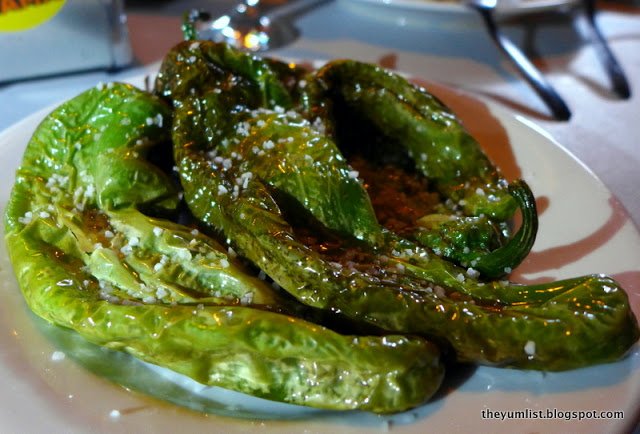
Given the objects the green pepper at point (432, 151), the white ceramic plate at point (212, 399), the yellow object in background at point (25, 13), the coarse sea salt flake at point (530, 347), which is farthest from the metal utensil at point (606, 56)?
the yellow object in background at point (25, 13)

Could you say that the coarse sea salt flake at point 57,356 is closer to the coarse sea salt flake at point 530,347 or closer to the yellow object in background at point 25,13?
the coarse sea salt flake at point 530,347

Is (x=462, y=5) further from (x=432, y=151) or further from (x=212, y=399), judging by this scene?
(x=212, y=399)

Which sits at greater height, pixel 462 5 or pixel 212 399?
pixel 462 5

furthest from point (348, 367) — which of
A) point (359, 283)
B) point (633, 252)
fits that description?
point (633, 252)

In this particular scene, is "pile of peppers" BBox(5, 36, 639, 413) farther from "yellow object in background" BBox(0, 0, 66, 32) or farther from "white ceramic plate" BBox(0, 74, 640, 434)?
"yellow object in background" BBox(0, 0, 66, 32)

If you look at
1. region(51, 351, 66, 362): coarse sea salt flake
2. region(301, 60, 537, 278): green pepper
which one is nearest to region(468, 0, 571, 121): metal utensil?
region(301, 60, 537, 278): green pepper

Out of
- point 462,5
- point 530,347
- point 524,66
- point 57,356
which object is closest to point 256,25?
point 462,5
